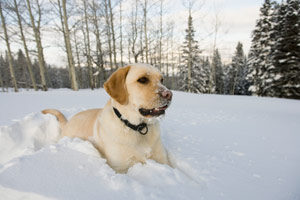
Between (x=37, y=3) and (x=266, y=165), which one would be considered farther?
(x=37, y=3)

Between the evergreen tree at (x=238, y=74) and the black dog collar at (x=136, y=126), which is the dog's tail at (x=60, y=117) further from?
the evergreen tree at (x=238, y=74)

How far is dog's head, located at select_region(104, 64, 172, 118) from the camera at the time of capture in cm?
187

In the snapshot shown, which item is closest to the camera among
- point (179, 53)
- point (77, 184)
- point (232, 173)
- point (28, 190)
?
point (28, 190)

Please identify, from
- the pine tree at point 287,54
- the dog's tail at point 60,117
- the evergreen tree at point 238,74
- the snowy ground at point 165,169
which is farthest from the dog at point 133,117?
the evergreen tree at point 238,74

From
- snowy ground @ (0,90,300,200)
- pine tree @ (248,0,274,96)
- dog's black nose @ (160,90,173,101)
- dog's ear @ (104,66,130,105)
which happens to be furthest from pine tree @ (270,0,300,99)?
dog's ear @ (104,66,130,105)

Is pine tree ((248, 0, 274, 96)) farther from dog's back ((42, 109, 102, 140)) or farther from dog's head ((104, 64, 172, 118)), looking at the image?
dog's back ((42, 109, 102, 140))

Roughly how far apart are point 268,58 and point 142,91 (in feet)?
75.5

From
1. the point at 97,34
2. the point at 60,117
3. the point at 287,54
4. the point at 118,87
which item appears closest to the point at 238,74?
the point at 287,54

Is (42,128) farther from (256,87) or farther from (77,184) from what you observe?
(256,87)

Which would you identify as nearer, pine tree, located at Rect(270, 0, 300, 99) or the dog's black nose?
the dog's black nose

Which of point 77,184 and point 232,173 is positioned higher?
point 77,184

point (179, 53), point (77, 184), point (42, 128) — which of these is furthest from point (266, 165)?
point (179, 53)

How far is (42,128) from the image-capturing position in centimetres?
328

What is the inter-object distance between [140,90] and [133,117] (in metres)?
0.39
